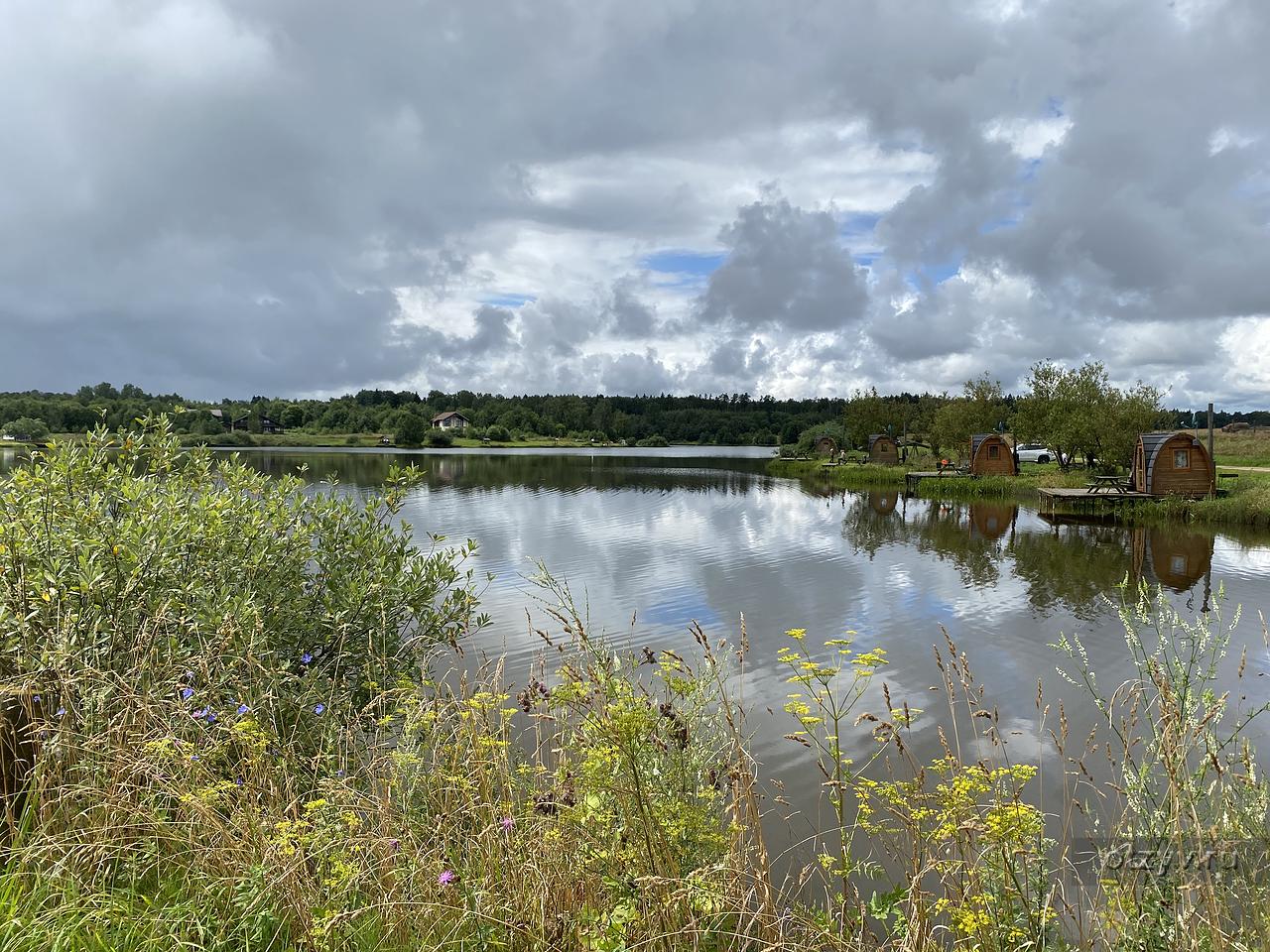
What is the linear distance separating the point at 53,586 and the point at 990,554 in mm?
23485

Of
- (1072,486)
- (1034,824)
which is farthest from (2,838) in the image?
(1072,486)

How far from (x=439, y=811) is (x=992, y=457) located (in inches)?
2082

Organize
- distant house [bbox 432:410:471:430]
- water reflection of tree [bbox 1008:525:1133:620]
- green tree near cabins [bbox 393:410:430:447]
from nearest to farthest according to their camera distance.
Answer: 1. water reflection of tree [bbox 1008:525:1133:620]
2. green tree near cabins [bbox 393:410:430:447]
3. distant house [bbox 432:410:471:430]

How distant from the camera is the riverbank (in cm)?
2822

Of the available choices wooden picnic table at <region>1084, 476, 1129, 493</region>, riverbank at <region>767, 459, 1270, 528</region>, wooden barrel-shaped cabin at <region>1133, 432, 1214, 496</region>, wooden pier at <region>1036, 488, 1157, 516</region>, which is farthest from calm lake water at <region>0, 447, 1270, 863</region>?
wooden barrel-shaped cabin at <region>1133, 432, 1214, 496</region>

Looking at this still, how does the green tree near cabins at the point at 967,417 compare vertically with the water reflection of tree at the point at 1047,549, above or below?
above

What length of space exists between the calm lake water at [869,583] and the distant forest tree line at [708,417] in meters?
8.07

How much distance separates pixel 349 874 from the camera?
3.39 metres

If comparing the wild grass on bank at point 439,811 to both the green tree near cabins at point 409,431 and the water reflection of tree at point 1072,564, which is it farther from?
the green tree near cabins at point 409,431

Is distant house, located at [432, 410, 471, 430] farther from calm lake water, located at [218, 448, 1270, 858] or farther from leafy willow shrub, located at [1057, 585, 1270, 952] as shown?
leafy willow shrub, located at [1057, 585, 1270, 952]

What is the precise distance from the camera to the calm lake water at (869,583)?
10.2m

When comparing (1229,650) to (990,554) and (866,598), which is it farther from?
(990,554)

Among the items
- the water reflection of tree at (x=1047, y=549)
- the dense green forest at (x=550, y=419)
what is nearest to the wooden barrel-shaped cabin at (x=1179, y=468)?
the water reflection of tree at (x=1047, y=549)

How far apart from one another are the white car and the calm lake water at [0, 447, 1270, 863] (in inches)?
1206
